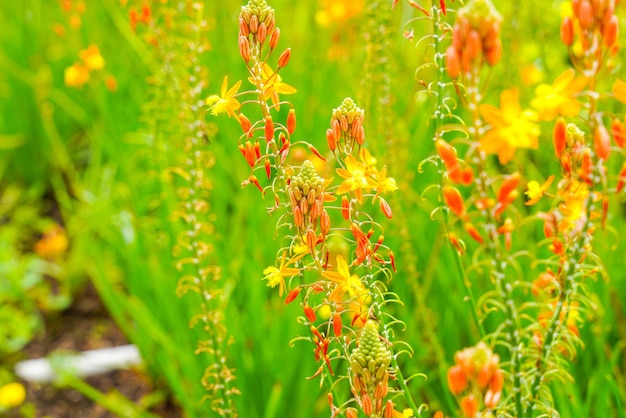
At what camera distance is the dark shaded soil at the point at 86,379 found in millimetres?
2801

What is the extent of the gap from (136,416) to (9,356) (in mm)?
1086

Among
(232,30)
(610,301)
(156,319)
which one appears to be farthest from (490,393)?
(232,30)

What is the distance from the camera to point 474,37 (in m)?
0.87

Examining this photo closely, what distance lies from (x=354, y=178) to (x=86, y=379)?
85.5 inches

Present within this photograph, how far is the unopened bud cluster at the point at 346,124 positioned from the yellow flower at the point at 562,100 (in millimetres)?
274

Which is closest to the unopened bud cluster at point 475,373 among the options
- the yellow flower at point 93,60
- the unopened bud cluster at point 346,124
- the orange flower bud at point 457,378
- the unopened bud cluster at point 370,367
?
the orange flower bud at point 457,378

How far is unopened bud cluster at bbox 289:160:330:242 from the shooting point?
1102 mm

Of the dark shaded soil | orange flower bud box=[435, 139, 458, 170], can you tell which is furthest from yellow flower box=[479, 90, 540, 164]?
the dark shaded soil

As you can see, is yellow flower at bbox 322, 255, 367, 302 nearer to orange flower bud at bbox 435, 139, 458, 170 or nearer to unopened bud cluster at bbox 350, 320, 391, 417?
unopened bud cluster at bbox 350, 320, 391, 417

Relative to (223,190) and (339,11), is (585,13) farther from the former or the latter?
(339,11)

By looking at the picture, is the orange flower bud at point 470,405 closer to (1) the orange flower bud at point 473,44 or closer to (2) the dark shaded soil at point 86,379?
(1) the orange flower bud at point 473,44

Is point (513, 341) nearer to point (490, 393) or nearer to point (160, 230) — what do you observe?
point (490, 393)

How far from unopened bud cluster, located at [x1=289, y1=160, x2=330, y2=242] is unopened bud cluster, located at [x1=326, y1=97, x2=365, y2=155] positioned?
0.18 feet

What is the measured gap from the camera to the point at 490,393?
892 millimetres
